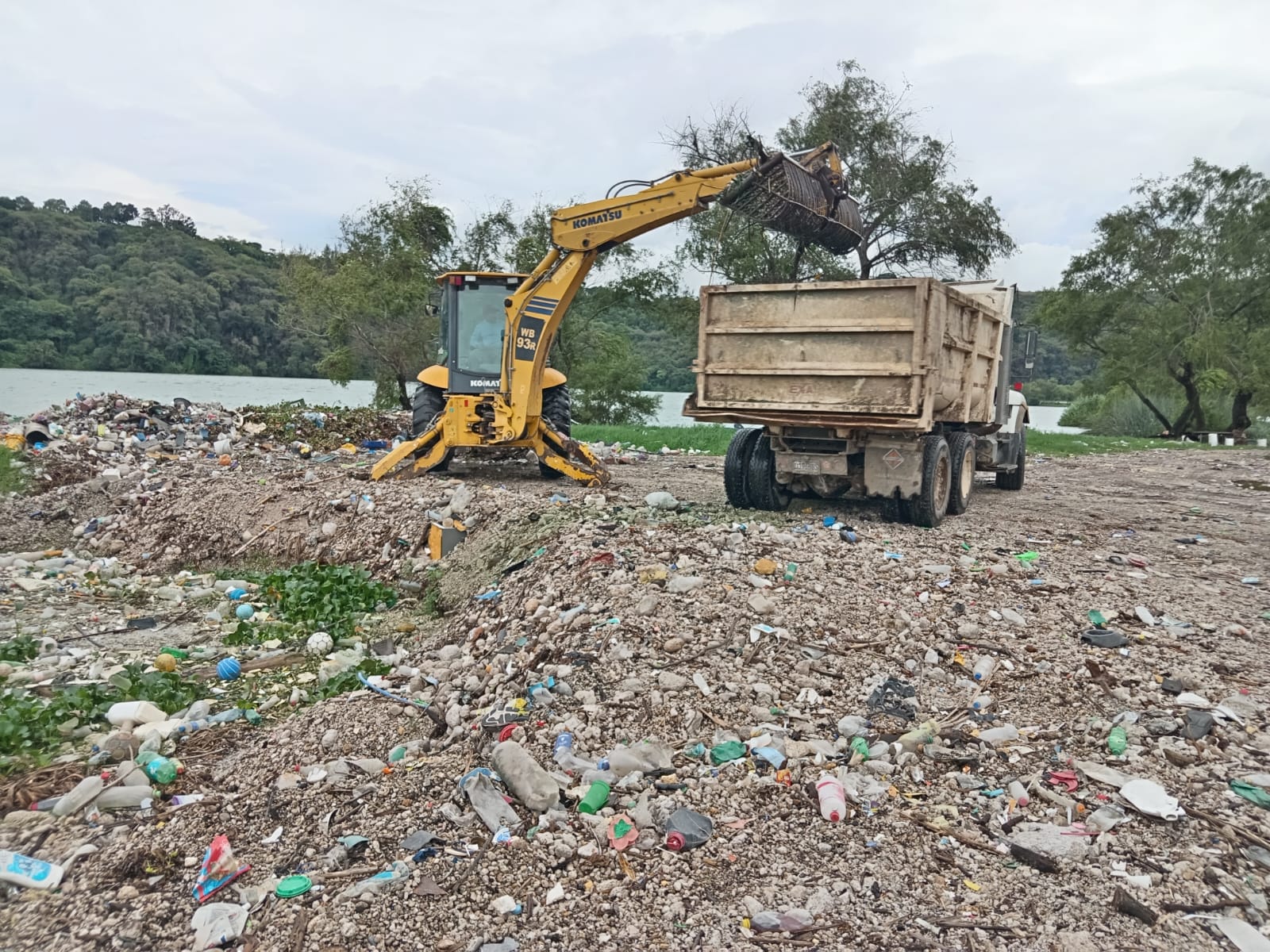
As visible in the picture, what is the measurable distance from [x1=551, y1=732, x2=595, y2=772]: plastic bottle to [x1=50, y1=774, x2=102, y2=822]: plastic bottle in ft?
5.50

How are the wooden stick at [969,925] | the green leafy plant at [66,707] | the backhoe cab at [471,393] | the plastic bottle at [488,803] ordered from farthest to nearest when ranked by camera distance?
the backhoe cab at [471,393]
the green leafy plant at [66,707]
the plastic bottle at [488,803]
the wooden stick at [969,925]

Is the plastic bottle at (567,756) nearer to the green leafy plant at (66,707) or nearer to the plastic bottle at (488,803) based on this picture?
the plastic bottle at (488,803)

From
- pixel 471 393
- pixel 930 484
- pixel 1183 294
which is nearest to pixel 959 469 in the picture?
pixel 930 484

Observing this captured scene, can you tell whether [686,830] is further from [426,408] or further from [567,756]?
[426,408]

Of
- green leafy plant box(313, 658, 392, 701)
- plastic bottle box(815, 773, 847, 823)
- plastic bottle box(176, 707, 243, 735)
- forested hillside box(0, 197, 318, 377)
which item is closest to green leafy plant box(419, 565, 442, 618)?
green leafy plant box(313, 658, 392, 701)

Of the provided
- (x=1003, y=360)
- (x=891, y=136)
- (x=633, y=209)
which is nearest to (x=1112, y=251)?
(x=891, y=136)

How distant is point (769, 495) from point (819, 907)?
5120 millimetres

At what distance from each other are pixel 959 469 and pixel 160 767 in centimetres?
661

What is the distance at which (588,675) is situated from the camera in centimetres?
367

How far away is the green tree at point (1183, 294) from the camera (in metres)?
23.9

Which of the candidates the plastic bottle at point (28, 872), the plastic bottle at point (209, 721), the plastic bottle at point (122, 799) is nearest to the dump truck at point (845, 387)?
the plastic bottle at point (209, 721)

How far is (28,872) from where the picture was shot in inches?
101

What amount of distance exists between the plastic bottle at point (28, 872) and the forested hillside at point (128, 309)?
121 ft

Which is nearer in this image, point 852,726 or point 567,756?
point 567,756
